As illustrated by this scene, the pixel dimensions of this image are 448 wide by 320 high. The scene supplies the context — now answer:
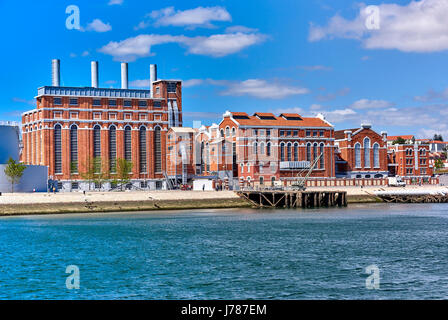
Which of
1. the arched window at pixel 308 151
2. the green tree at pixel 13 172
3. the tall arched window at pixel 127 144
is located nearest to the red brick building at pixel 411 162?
the arched window at pixel 308 151

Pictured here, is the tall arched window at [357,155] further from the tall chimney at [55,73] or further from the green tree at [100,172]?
the tall chimney at [55,73]

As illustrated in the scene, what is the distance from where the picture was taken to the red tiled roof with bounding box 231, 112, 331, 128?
459 ft

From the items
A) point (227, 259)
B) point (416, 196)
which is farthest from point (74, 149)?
point (227, 259)

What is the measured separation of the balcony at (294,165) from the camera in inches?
5581

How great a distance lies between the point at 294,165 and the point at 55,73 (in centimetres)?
6125

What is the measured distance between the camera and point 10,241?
184 ft

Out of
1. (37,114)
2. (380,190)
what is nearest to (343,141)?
(380,190)

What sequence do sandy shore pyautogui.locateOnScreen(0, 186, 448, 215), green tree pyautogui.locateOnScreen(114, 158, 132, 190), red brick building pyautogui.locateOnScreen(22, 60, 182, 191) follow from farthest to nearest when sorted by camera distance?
red brick building pyautogui.locateOnScreen(22, 60, 182, 191) < green tree pyautogui.locateOnScreen(114, 158, 132, 190) < sandy shore pyautogui.locateOnScreen(0, 186, 448, 215)

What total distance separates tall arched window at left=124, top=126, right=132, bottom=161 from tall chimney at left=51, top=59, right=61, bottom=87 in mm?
19332

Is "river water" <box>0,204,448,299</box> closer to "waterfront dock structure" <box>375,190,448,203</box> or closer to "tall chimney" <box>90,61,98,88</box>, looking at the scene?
"waterfront dock structure" <box>375,190,448,203</box>

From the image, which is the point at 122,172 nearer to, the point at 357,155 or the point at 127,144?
the point at 127,144

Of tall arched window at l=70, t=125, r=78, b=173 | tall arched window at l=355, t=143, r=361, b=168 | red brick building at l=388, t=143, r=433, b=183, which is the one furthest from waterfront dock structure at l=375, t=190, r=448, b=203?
tall arched window at l=70, t=125, r=78, b=173

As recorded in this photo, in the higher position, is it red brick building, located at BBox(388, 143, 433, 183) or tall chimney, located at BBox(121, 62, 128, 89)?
tall chimney, located at BBox(121, 62, 128, 89)

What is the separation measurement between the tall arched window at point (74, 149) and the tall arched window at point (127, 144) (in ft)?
38.0
